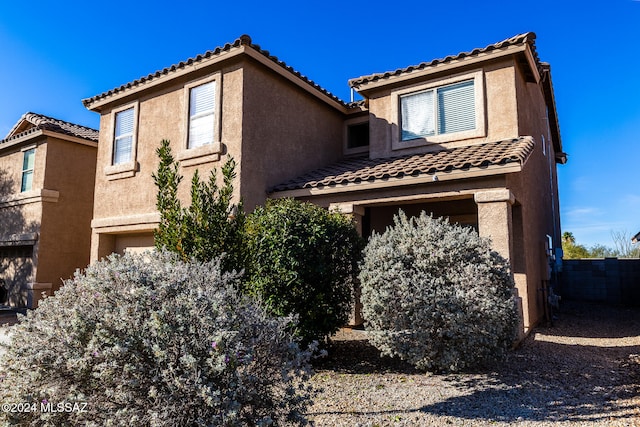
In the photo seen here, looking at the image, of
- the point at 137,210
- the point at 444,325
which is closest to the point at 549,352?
the point at 444,325

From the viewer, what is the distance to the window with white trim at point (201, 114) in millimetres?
11234

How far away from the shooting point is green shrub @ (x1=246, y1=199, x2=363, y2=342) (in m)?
7.20

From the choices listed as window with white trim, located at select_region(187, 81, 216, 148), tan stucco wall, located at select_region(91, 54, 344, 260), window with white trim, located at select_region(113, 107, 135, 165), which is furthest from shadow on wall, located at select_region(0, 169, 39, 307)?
window with white trim, located at select_region(187, 81, 216, 148)

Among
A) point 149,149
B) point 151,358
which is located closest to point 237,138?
point 149,149

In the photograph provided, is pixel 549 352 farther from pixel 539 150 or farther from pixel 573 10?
pixel 573 10

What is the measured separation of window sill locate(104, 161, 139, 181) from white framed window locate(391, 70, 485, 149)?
24.5ft

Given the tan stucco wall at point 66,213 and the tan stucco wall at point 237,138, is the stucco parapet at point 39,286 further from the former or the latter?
the tan stucco wall at point 237,138

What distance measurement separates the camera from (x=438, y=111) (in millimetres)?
11586

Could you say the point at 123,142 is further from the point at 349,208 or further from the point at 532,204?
the point at 532,204

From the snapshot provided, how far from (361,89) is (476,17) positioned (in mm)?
3768

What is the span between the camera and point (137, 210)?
1227cm

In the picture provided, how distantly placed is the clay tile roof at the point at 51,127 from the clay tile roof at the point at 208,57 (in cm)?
286

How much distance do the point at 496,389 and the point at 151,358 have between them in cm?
480

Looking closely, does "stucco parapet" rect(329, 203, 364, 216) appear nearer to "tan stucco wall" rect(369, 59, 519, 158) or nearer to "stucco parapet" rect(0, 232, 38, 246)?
"tan stucco wall" rect(369, 59, 519, 158)
